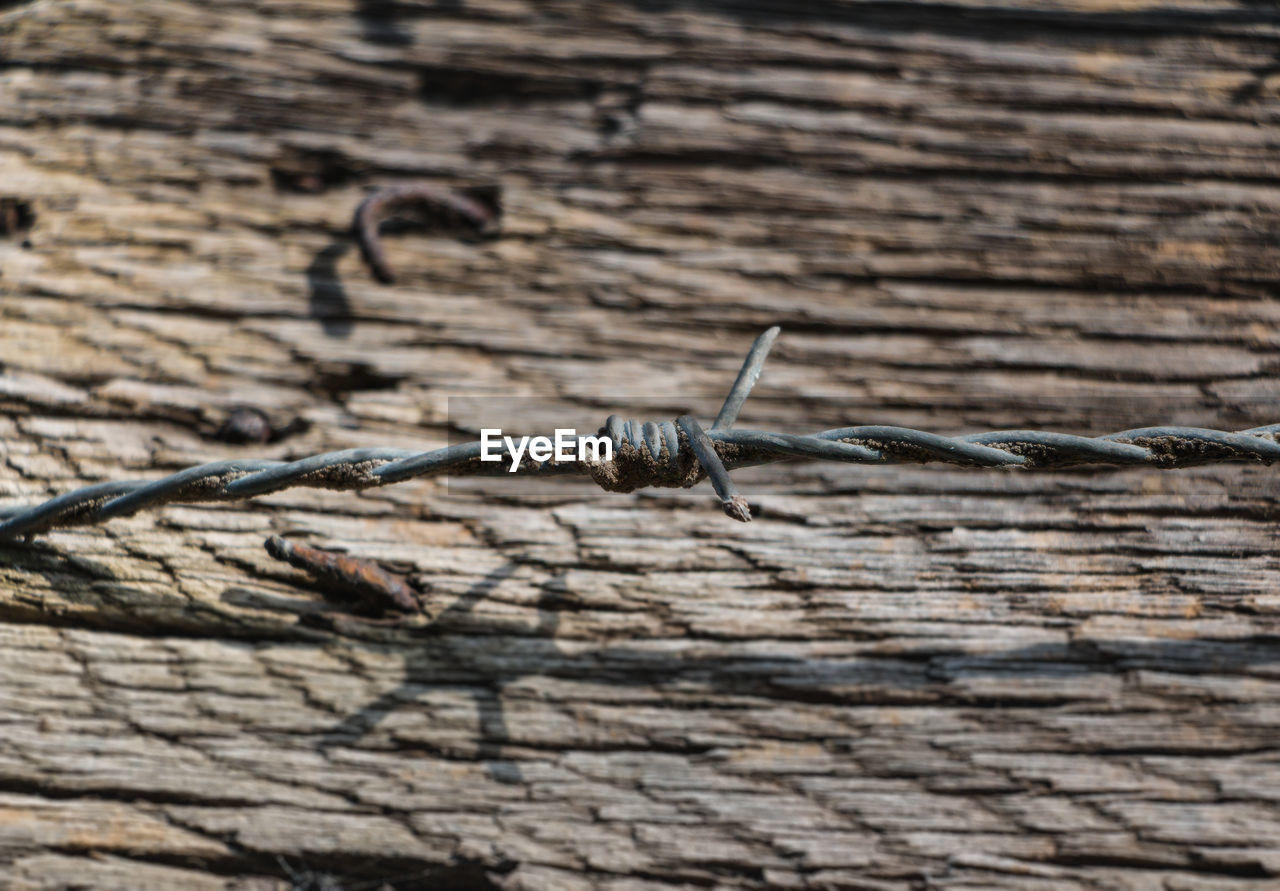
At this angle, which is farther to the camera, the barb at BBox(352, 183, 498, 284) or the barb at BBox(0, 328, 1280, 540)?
the barb at BBox(352, 183, 498, 284)

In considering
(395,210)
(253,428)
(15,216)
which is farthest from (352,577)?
(15,216)

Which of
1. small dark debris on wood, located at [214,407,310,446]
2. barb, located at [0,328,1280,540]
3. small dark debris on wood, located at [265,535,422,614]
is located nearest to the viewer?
barb, located at [0,328,1280,540]

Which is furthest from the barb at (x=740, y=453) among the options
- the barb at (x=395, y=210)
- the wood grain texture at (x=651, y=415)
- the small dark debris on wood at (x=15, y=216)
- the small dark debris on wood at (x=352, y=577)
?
the small dark debris on wood at (x=15, y=216)

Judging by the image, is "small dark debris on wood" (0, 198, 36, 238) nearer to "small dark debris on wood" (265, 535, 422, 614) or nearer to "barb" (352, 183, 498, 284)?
"barb" (352, 183, 498, 284)

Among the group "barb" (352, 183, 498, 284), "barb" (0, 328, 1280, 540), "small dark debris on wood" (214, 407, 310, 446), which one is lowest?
"small dark debris on wood" (214, 407, 310, 446)

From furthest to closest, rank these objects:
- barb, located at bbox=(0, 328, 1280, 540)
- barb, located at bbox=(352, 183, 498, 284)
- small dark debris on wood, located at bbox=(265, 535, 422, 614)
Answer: barb, located at bbox=(352, 183, 498, 284)
small dark debris on wood, located at bbox=(265, 535, 422, 614)
barb, located at bbox=(0, 328, 1280, 540)

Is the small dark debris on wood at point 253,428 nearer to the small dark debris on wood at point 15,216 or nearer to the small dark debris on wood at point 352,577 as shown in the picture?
the small dark debris on wood at point 352,577

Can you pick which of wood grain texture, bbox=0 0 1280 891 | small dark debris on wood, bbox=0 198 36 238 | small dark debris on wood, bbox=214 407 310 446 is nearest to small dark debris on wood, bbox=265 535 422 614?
wood grain texture, bbox=0 0 1280 891

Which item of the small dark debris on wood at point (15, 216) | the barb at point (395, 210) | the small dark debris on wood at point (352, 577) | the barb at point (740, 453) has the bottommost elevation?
the small dark debris on wood at point (352, 577)

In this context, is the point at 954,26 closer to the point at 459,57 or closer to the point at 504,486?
the point at 459,57
